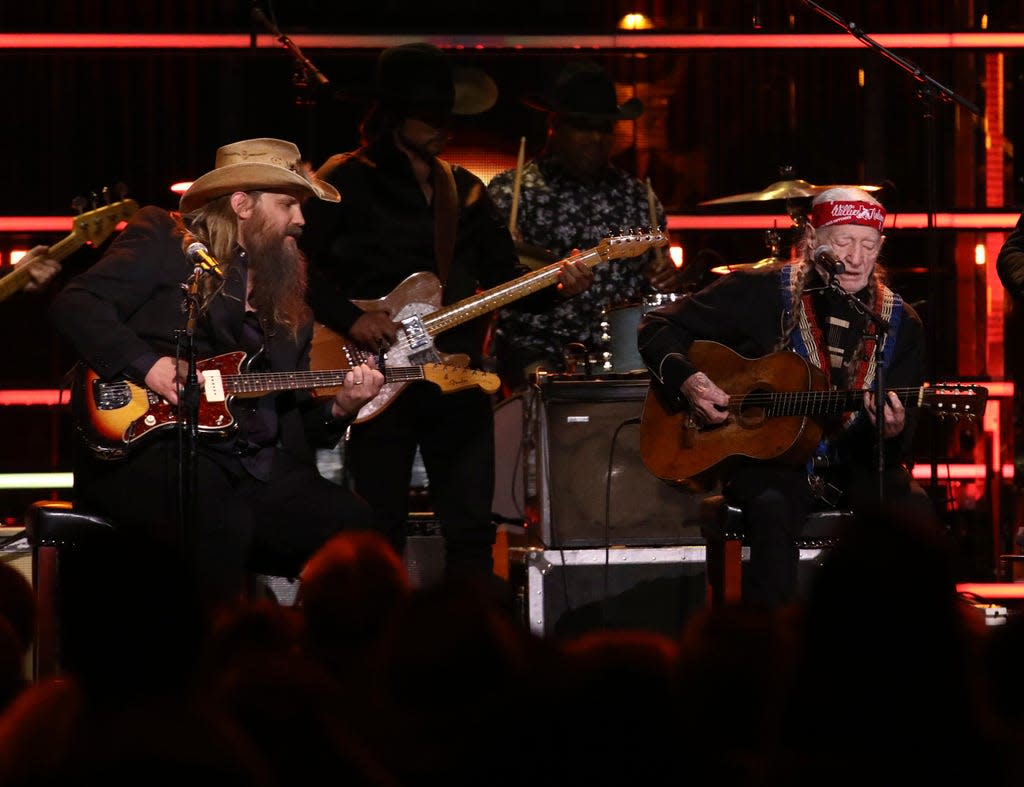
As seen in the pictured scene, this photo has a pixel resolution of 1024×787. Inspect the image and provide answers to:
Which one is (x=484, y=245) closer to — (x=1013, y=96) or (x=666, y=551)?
(x=666, y=551)

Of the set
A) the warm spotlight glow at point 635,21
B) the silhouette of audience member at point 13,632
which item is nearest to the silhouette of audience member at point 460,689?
the silhouette of audience member at point 13,632

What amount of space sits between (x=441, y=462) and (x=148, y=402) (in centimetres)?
145

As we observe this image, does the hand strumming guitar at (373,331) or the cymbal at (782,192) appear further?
the cymbal at (782,192)

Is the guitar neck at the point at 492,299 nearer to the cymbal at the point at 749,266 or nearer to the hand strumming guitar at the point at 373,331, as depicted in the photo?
the hand strumming guitar at the point at 373,331

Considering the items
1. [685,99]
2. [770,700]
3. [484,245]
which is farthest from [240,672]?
[685,99]

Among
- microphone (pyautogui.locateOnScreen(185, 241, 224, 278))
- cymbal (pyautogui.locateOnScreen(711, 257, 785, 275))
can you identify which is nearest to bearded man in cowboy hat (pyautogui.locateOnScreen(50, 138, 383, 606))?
microphone (pyautogui.locateOnScreen(185, 241, 224, 278))

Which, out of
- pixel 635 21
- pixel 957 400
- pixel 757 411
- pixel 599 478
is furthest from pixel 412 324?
pixel 635 21

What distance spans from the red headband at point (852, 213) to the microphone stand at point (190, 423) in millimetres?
2591

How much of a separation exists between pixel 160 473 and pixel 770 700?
3.48 meters

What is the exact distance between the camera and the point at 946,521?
7.93m

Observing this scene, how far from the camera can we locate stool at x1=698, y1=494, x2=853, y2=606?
593 centimetres

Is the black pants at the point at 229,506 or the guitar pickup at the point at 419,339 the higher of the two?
the guitar pickup at the point at 419,339

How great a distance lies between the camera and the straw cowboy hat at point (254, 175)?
231 inches

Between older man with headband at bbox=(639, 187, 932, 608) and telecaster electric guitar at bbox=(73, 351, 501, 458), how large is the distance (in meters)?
1.62
